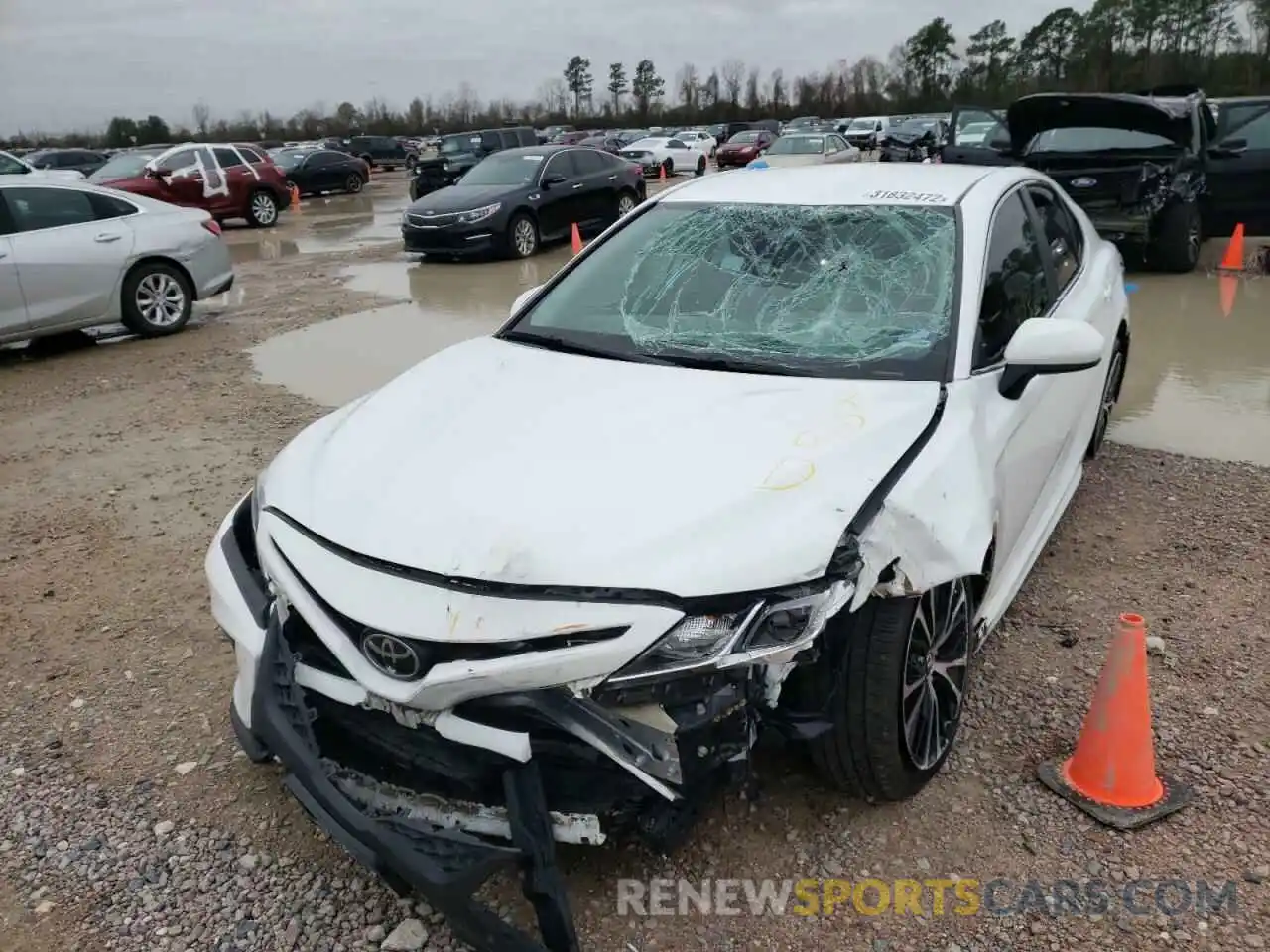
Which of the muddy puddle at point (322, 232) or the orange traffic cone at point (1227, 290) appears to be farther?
Result: the muddy puddle at point (322, 232)

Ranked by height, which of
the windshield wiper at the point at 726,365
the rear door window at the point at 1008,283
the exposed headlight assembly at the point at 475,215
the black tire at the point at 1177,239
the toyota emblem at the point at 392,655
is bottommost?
the black tire at the point at 1177,239

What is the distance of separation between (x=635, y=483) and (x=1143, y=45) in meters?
70.5

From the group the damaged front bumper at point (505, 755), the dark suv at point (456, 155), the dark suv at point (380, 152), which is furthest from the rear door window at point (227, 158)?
the dark suv at point (380, 152)

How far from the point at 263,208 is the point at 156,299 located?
11.5 meters

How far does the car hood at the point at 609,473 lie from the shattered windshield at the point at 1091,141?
838 centimetres

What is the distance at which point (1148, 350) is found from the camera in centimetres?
736

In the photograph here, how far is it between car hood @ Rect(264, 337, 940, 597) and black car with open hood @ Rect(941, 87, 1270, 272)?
7917 mm

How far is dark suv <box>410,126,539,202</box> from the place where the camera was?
2128 centimetres

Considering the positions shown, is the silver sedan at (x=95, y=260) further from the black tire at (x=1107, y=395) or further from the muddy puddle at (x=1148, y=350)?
the black tire at (x=1107, y=395)

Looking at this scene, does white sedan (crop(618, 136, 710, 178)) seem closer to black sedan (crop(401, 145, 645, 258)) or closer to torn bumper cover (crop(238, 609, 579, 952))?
black sedan (crop(401, 145, 645, 258))

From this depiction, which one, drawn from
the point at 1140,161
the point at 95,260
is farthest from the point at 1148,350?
the point at 95,260

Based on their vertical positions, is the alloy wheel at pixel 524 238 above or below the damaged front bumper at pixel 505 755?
below

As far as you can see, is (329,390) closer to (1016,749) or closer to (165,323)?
(165,323)

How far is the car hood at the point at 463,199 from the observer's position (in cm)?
1295
